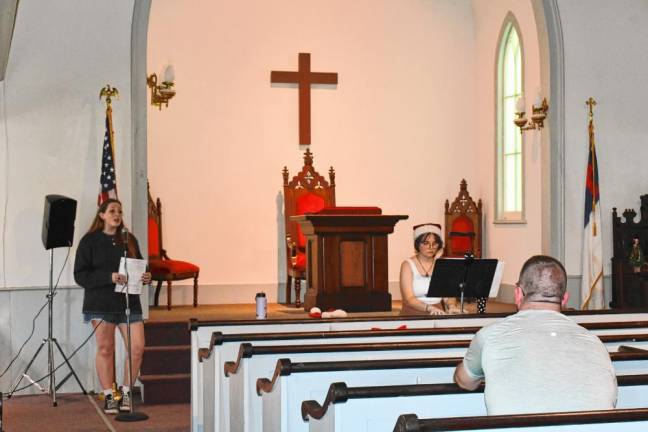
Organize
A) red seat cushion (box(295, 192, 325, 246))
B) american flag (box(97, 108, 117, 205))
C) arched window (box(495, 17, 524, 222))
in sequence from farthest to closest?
arched window (box(495, 17, 524, 222))
red seat cushion (box(295, 192, 325, 246))
american flag (box(97, 108, 117, 205))

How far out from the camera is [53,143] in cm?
853

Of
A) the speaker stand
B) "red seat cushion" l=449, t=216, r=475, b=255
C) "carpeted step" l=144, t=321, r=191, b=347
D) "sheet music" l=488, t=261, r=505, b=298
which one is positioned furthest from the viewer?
"red seat cushion" l=449, t=216, r=475, b=255

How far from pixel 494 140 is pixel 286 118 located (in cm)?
263

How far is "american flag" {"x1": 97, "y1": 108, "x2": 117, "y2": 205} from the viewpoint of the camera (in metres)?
8.41

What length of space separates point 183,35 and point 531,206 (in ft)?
15.1

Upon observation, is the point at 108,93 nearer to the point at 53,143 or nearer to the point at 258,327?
the point at 53,143

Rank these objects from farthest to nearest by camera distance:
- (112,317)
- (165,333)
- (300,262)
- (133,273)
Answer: (300,262) < (165,333) < (112,317) < (133,273)

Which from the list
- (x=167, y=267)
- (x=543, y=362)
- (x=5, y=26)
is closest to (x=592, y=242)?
(x=167, y=267)

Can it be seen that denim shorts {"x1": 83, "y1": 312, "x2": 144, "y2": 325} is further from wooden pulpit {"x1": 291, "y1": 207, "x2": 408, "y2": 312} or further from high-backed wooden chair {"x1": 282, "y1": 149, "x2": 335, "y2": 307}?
high-backed wooden chair {"x1": 282, "y1": 149, "x2": 335, "y2": 307}

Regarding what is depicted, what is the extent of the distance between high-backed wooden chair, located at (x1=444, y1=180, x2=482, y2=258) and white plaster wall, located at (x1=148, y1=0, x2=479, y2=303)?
264 mm

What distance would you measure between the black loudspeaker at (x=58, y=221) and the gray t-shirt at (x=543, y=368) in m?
5.22

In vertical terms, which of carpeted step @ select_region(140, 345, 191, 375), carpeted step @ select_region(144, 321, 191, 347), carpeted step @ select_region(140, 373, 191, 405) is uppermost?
carpeted step @ select_region(144, 321, 191, 347)

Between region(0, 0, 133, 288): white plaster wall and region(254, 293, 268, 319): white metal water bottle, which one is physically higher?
region(0, 0, 133, 288): white plaster wall

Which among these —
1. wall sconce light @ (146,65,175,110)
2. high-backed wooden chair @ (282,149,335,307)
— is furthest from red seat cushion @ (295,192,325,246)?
wall sconce light @ (146,65,175,110)
